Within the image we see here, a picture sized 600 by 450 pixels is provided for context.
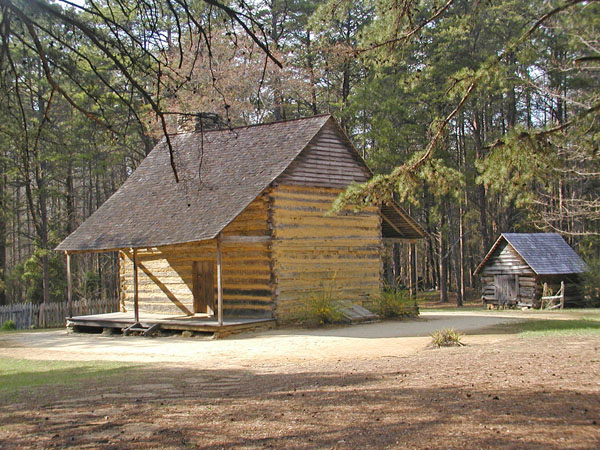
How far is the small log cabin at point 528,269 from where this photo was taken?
3238 cm

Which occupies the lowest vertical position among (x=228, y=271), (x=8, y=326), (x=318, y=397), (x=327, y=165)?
(x=8, y=326)

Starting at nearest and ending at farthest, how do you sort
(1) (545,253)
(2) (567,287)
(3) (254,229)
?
(3) (254,229), (2) (567,287), (1) (545,253)

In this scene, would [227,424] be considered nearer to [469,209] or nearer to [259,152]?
[259,152]

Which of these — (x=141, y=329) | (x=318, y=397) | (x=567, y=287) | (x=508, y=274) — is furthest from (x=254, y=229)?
(x=567, y=287)

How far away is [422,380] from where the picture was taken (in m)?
9.02

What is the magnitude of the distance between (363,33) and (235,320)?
10.4 metres

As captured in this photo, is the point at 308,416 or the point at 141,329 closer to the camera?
the point at 308,416

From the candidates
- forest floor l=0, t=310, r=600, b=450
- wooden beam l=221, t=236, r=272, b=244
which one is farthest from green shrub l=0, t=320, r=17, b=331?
wooden beam l=221, t=236, r=272, b=244

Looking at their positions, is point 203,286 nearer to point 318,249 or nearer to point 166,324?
point 166,324

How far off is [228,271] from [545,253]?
19.5m

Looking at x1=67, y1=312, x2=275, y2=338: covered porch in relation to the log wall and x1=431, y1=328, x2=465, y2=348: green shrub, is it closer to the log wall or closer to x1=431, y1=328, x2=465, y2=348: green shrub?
the log wall

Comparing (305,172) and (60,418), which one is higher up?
(305,172)

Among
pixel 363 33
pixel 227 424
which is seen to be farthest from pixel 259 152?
pixel 227 424

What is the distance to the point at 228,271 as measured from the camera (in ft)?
68.9
